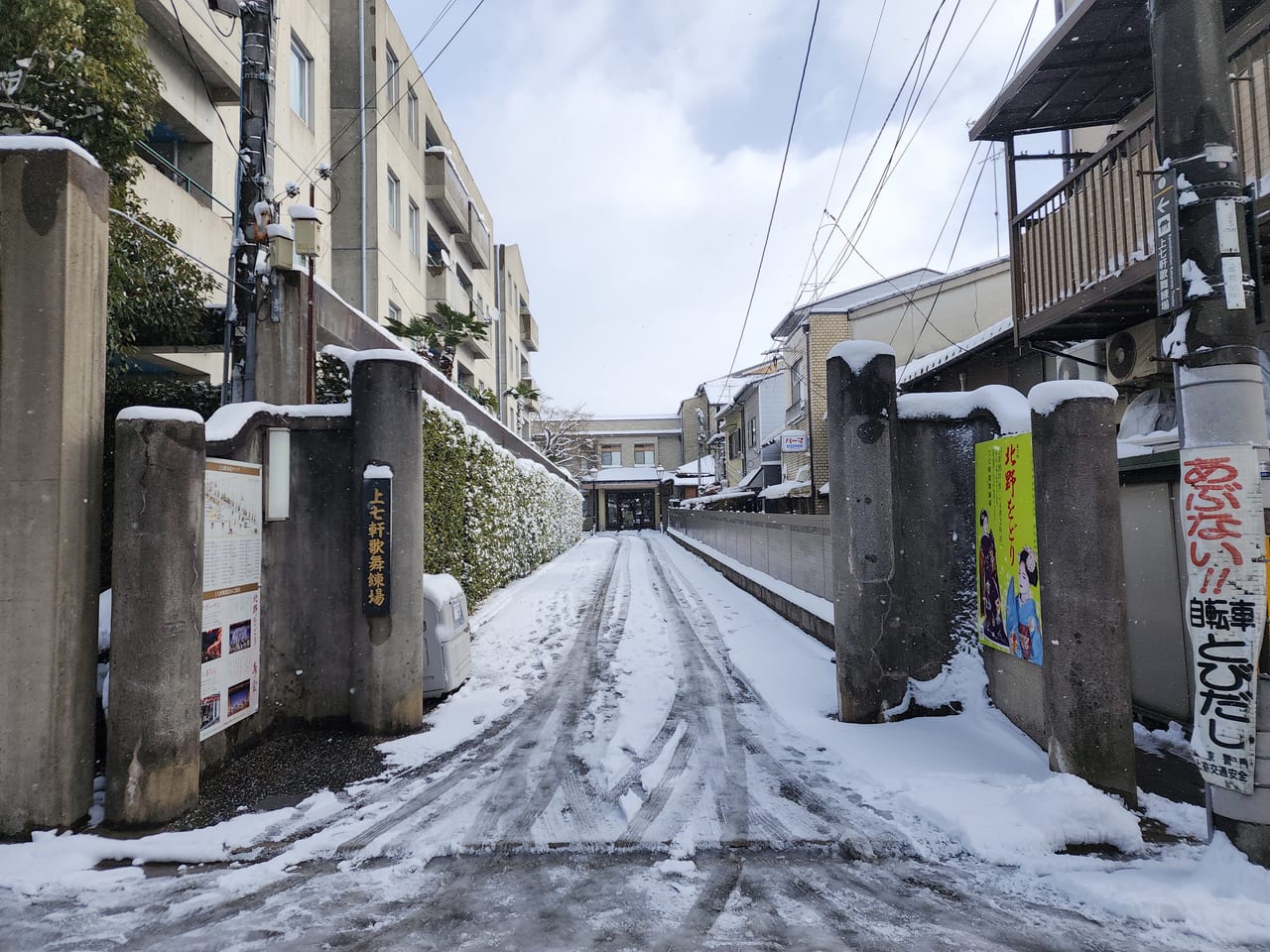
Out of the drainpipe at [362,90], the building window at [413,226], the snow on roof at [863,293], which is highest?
the drainpipe at [362,90]

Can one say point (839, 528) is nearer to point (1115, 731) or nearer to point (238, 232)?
point (1115, 731)

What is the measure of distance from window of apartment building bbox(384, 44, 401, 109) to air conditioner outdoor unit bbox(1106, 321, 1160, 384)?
18.5 m

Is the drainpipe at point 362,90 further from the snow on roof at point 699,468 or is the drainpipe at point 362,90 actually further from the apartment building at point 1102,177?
the snow on roof at point 699,468

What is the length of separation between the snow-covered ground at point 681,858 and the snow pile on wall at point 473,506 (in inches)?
144

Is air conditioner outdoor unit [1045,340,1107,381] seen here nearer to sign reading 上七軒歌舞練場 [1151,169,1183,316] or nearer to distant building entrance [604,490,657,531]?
sign reading 上七軒歌舞練場 [1151,169,1183,316]

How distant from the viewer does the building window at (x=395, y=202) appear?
19391 millimetres

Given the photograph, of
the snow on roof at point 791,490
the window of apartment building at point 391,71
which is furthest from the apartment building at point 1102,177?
the window of apartment building at point 391,71

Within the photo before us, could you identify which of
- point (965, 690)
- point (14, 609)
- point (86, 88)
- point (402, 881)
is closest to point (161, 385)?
point (86, 88)

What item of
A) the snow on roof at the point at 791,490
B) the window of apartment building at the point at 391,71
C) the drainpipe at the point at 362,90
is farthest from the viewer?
the snow on roof at the point at 791,490

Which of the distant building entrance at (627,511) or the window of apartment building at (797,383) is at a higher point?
the window of apartment building at (797,383)

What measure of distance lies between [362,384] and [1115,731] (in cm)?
591

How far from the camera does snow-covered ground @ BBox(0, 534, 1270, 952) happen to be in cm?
300

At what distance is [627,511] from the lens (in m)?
57.8

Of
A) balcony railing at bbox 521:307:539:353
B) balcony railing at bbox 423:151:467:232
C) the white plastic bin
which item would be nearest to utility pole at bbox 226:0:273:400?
the white plastic bin
